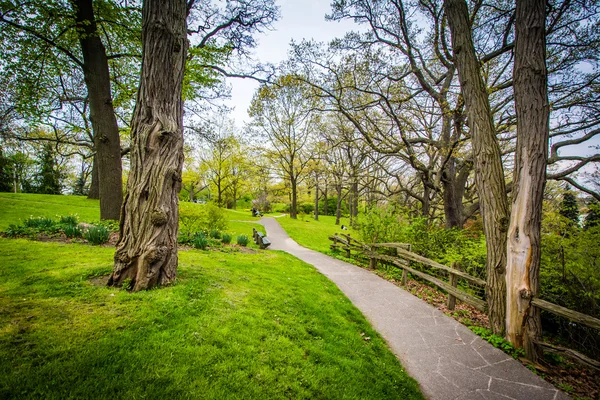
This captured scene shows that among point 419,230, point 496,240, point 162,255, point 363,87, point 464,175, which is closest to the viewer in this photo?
point 162,255

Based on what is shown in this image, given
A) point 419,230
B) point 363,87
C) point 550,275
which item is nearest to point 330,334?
point 550,275

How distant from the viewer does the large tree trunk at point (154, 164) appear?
336cm

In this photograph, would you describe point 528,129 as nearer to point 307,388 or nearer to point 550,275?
point 550,275

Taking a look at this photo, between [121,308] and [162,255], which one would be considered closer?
[121,308]

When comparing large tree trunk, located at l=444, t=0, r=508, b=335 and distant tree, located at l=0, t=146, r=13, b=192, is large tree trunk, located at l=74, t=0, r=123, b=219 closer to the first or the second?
large tree trunk, located at l=444, t=0, r=508, b=335

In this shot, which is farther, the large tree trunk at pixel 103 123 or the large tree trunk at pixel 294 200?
the large tree trunk at pixel 294 200

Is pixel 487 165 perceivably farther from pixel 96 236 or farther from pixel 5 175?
pixel 5 175

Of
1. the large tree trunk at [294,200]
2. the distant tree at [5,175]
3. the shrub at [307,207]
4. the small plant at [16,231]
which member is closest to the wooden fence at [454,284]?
the small plant at [16,231]

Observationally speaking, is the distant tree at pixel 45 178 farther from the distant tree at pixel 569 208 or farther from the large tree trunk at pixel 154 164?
the distant tree at pixel 569 208

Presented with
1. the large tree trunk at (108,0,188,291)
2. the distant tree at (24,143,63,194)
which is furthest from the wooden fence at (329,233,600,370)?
the distant tree at (24,143,63,194)

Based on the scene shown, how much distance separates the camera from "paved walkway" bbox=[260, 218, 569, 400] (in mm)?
2761

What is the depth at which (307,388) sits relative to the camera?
233cm

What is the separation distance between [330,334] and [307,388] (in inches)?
48.4

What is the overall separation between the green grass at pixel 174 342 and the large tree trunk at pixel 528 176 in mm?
2220
